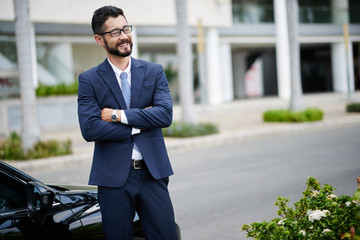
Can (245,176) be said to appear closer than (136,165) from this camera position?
No

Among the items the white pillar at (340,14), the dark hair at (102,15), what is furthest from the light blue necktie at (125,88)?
the white pillar at (340,14)

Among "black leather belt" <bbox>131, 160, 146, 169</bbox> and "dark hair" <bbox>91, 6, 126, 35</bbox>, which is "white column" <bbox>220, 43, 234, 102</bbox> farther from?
"black leather belt" <bbox>131, 160, 146, 169</bbox>

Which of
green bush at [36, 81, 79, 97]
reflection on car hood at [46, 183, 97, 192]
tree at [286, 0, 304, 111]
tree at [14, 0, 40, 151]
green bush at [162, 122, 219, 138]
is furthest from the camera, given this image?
green bush at [36, 81, 79, 97]

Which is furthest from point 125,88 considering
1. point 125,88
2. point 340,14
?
point 340,14

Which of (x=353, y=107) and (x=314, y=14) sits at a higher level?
(x=314, y=14)

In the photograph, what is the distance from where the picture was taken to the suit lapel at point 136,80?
9.39ft

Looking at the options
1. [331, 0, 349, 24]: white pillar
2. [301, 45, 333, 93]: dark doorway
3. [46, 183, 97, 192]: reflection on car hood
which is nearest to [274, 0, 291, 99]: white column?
[331, 0, 349, 24]: white pillar

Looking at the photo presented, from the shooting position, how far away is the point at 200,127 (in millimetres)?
13984

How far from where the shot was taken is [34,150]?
11344mm

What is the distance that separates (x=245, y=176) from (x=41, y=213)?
6.00m

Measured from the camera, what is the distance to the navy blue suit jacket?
2730 millimetres

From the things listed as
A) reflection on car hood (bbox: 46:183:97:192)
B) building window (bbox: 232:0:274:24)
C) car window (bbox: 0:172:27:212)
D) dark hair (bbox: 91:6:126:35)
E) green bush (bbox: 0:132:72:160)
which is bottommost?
green bush (bbox: 0:132:72:160)

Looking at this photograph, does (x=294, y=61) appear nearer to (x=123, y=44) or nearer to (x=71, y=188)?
(x=71, y=188)

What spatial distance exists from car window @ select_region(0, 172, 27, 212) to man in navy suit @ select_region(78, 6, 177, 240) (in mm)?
474
